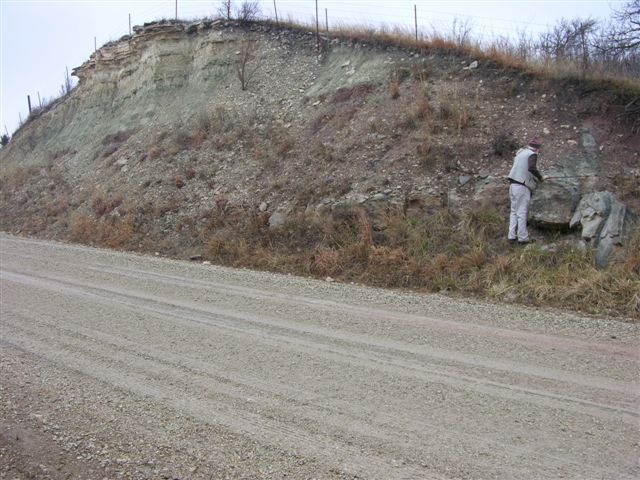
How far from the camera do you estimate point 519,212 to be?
32.8 ft

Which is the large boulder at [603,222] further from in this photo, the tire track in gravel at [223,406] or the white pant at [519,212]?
the tire track in gravel at [223,406]

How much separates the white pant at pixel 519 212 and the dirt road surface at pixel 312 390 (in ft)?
8.28

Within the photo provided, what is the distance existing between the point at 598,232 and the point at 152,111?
19710 mm

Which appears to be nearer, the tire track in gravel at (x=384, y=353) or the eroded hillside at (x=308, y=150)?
the tire track in gravel at (x=384, y=353)

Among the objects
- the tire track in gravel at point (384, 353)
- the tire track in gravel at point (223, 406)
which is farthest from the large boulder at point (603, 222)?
the tire track in gravel at point (223, 406)

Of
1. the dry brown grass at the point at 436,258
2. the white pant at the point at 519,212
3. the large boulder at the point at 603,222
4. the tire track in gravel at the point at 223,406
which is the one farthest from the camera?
the white pant at the point at 519,212

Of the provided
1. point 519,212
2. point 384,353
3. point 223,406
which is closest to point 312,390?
point 223,406

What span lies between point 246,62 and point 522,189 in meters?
14.6

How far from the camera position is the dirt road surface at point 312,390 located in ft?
12.0

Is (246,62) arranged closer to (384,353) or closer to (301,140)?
(301,140)

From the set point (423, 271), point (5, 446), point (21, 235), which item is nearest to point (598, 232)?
point (423, 271)

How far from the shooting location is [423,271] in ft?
31.7

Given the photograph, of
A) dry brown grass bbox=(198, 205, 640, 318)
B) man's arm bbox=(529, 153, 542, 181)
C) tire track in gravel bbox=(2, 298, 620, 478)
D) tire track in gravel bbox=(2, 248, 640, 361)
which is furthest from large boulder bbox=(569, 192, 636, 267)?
tire track in gravel bbox=(2, 298, 620, 478)

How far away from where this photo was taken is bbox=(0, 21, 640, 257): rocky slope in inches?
459
